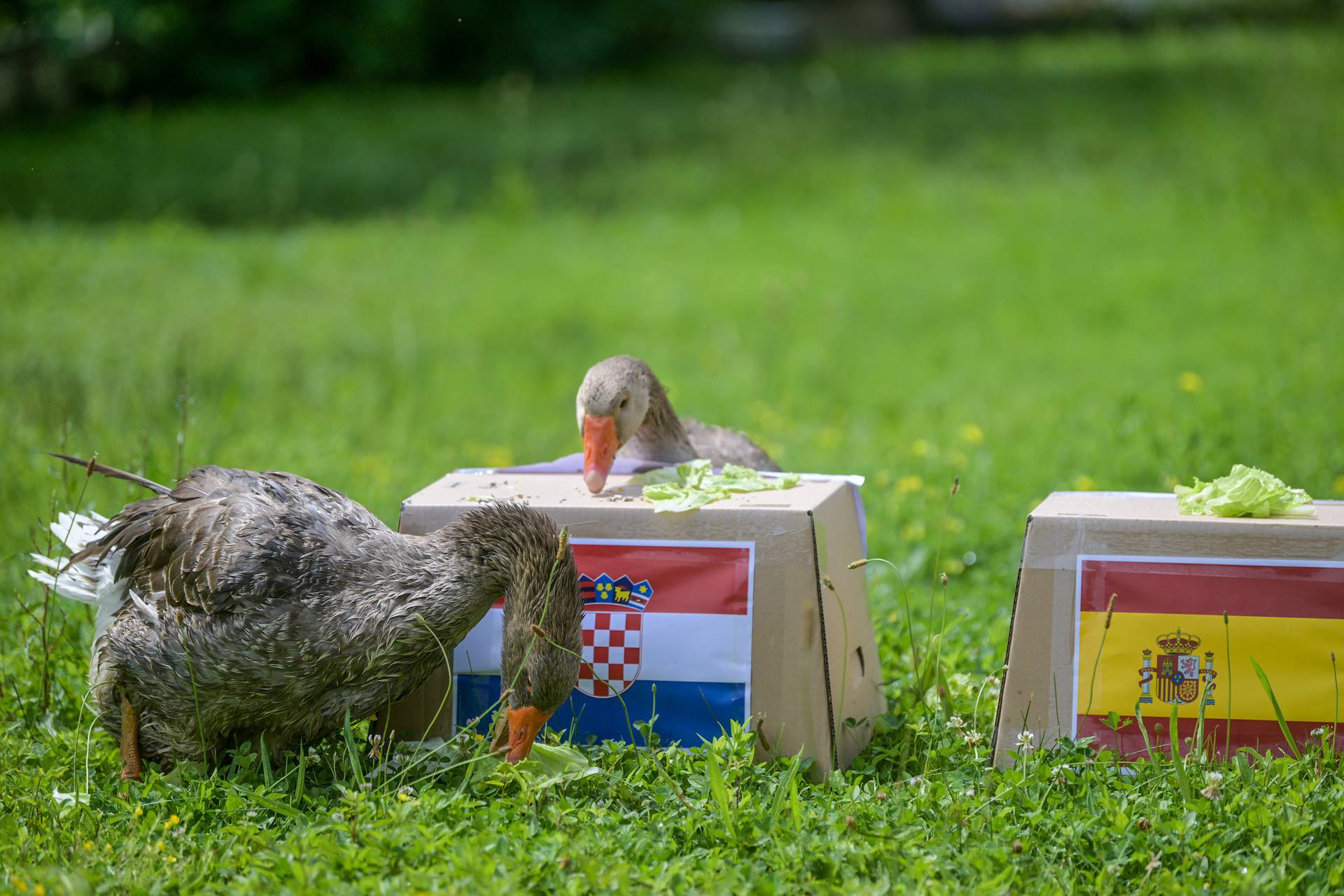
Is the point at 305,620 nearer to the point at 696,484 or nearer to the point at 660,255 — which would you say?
the point at 696,484

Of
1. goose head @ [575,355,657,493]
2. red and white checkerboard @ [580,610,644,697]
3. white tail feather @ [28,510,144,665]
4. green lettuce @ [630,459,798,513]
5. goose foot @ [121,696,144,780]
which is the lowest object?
goose foot @ [121,696,144,780]

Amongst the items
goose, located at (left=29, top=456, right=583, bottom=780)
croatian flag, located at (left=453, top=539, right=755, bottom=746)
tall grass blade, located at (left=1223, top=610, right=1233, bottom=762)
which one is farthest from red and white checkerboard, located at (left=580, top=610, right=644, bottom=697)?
tall grass blade, located at (left=1223, top=610, right=1233, bottom=762)

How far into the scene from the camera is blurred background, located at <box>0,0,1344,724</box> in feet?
20.9

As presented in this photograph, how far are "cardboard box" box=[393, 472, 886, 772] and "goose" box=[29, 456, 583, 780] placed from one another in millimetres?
191

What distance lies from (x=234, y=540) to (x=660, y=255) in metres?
8.46

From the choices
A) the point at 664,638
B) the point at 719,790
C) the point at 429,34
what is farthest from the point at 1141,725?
the point at 429,34

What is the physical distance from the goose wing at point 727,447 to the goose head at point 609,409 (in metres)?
0.44

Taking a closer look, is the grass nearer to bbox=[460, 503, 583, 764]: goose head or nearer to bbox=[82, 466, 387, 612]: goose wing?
bbox=[460, 503, 583, 764]: goose head

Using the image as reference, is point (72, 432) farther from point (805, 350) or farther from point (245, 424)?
point (805, 350)

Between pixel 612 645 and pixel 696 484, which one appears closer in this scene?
pixel 612 645

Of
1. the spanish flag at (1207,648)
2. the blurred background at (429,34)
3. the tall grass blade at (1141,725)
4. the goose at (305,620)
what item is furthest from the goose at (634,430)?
the blurred background at (429,34)

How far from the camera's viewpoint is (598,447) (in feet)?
13.4

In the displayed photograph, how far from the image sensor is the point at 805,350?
927cm

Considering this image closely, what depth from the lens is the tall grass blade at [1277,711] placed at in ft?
10.7
